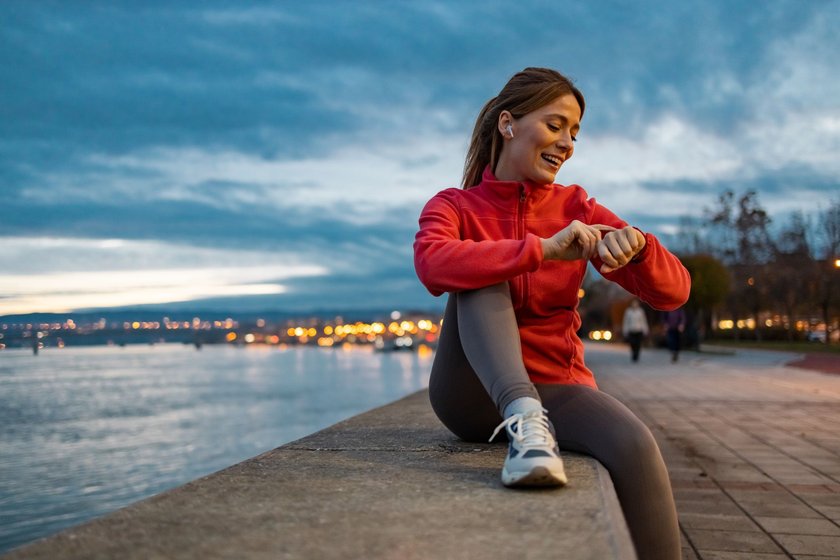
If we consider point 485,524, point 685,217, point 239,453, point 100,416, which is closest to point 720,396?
point 485,524

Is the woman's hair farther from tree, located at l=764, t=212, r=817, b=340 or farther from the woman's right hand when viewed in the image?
tree, located at l=764, t=212, r=817, b=340

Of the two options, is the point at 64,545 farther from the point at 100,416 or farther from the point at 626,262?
the point at 100,416

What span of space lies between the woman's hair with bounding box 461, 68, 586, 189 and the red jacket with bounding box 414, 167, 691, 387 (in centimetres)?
17

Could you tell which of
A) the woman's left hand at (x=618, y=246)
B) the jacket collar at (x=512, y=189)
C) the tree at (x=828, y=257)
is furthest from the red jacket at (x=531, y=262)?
the tree at (x=828, y=257)

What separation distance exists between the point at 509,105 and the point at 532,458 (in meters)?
1.35

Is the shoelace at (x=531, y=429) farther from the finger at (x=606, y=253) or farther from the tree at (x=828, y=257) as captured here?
the tree at (x=828, y=257)

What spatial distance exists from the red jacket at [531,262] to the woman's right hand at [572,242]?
0.22ft

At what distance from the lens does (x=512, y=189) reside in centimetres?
264

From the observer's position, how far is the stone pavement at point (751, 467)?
2.79 meters

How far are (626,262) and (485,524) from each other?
1102mm

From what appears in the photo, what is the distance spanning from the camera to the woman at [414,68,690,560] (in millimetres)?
2055

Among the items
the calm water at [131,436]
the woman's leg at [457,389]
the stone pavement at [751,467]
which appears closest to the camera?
the woman's leg at [457,389]

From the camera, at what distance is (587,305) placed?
67.3 m

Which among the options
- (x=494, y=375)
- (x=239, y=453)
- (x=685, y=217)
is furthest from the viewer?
(x=685, y=217)
